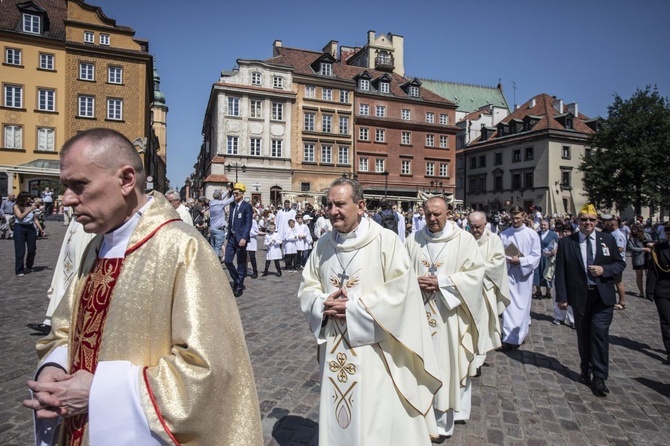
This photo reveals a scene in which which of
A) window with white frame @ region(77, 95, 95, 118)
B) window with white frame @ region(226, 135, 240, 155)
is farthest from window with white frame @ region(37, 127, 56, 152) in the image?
window with white frame @ region(226, 135, 240, 155)

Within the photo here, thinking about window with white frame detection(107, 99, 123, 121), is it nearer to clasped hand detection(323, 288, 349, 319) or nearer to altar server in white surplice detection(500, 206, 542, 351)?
altar server in white surplice detection(500, 206, 542, 351)

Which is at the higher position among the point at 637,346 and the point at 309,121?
the point at 309,121

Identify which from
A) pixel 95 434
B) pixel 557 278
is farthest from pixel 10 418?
pixel 557 278

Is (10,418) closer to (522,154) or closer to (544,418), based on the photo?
(544,418)

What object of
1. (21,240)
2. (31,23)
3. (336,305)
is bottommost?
(336,305)

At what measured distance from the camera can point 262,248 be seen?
73.2 ft

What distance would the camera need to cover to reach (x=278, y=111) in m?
43.5

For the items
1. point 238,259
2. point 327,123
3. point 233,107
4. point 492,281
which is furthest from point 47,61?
point 492,281

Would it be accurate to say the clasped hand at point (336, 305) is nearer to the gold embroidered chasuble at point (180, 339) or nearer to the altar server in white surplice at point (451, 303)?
the gold embroidered chasuble at point (180, 339)

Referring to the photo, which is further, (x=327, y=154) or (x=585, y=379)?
(x=327, y=154)

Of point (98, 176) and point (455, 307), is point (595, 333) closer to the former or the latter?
point (455, 307)

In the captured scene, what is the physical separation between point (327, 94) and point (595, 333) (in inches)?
1711

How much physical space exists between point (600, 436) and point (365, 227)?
3085 millimetres

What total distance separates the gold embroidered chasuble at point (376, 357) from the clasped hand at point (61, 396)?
5.84 ft
